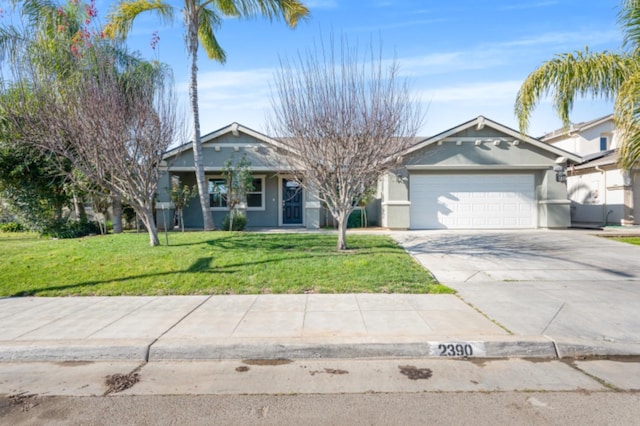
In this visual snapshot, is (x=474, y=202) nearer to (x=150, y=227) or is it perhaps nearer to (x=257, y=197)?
(x=257, y=197)

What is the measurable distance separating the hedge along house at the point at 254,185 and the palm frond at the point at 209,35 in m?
3.11

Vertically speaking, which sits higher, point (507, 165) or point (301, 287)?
point (507, 165)

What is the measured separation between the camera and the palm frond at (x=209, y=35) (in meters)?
14.6

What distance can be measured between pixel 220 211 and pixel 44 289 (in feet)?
32.0

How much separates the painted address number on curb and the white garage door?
11194mm

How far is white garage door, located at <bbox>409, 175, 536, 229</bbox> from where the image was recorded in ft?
50.4

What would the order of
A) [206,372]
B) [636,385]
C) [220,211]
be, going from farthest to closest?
[220,211] < [206,372] < [636,385]

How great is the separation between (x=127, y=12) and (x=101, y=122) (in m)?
6.30

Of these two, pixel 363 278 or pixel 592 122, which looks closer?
pixel 363 278

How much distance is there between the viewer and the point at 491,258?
31.0 ft

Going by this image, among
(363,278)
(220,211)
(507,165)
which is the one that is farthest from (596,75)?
(220,211)

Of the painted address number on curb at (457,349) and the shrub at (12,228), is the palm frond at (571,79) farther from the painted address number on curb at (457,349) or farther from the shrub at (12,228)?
the shrub at (12,228)

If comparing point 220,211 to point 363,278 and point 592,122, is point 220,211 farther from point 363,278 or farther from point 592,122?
point 592,122

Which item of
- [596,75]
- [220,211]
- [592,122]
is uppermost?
[592,122]
